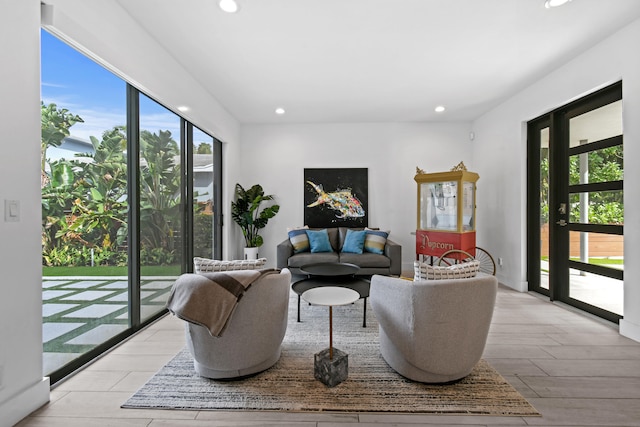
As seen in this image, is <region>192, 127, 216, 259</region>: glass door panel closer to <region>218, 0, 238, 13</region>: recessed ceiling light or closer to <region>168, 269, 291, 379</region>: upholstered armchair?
<region>218, 0, 238, 13</region>: recessed ceiling light

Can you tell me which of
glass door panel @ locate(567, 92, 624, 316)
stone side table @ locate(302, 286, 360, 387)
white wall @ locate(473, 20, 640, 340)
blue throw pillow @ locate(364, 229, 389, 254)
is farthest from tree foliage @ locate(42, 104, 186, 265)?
glass door panel @ locate(567, 92, 624, 316)

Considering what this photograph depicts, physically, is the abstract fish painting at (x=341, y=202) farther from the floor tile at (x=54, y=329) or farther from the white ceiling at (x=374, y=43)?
the floor tile at (x=54, y=329)

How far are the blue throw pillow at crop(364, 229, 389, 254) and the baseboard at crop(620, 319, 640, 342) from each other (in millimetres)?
2598

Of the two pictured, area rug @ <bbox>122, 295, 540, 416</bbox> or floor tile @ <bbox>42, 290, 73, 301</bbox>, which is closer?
area rug @ <bbox>122, 295, 540, 416</bbox>

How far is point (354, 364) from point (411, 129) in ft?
14.3

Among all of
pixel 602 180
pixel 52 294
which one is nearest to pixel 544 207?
pixel 602 180

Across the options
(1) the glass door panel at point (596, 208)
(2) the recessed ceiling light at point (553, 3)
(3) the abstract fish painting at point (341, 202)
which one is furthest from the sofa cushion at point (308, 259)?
(2) the recessed ceiling light at point (553, 3)

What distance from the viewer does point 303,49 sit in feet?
9.60

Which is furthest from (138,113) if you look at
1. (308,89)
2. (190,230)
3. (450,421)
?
(450,421)

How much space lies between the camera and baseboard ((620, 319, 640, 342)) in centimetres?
253

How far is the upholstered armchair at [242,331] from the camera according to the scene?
1.83m

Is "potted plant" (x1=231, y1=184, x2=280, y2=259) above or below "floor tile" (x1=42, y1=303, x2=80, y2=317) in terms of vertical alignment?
above

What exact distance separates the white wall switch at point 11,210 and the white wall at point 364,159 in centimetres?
394

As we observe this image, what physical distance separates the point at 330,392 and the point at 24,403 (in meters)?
1.68
